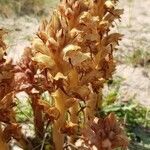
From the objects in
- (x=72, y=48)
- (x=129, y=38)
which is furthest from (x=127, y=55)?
(x=72, y=48)

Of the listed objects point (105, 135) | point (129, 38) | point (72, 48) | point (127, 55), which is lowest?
point (105, 135)

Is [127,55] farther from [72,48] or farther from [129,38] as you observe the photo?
[72,48]

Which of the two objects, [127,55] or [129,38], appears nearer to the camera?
[127,55]

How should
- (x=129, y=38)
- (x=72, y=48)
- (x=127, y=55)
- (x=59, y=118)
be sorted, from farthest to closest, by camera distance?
1. (x=129, y=38)
2. (x=127, y=55)
3. (x=59, y=118)
4. (x=72, y=48)

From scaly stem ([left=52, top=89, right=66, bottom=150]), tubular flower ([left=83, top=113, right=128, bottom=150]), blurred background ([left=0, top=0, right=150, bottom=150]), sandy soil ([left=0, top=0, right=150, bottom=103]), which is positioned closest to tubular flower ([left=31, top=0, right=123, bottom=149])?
scaly stem ([left=52, top=89, right=66, bottom=150])

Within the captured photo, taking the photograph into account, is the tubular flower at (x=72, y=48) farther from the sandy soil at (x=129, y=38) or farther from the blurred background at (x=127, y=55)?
the sandy soil at (x=129, y=38)

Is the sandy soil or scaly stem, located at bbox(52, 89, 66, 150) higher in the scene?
the sandy soil

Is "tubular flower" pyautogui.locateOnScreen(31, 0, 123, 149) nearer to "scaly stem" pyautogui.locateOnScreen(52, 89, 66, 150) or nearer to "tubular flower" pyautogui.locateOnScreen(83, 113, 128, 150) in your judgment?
"scaly stem" pyautogui.locateOnScreen(52, 89, 66, 150)

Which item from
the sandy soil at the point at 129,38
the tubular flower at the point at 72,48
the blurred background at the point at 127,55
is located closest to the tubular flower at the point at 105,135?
the tubular flower at the point at 72,48

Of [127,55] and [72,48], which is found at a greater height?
[127,55]
